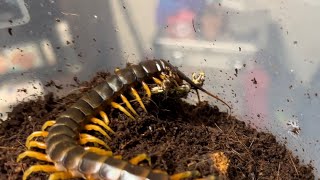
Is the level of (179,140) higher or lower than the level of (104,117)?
lower

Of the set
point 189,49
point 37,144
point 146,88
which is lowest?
point 37,144

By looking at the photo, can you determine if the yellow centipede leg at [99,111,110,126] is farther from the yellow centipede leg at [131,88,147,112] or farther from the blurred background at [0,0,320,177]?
the blurred background at [0,0,320,177]

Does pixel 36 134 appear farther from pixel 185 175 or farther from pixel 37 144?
pixel 185 175

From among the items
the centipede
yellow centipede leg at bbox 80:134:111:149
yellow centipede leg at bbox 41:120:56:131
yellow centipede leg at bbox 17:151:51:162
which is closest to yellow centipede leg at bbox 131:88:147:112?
the centipede

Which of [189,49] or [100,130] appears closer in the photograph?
[100,130]

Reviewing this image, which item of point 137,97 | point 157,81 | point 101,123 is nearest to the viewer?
point 101,123

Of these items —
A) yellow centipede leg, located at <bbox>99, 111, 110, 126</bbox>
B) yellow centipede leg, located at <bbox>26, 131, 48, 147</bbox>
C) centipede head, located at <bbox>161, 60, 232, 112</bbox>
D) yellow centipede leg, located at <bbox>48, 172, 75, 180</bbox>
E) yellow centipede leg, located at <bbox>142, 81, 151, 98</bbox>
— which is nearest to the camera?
yellow centipede leg, located at <bbox>48, 172, 75, 180</bbox>

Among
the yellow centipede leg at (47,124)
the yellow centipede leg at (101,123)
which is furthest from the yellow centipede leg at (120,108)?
the yellow centipede leg at (47,124)

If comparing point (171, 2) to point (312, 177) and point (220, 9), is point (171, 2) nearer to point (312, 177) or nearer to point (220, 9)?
point (220, 9)

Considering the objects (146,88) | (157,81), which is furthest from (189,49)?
(146,88)
